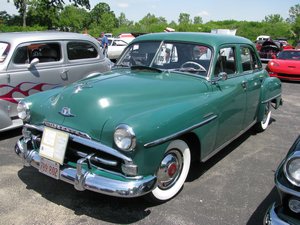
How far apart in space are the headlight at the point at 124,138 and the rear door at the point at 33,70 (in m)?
3.15

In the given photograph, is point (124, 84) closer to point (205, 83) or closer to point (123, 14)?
point (205, 83)

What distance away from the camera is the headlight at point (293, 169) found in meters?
2.40

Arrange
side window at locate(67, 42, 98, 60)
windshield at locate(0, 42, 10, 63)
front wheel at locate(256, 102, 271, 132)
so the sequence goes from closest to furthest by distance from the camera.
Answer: windshield at locate(0, 42, 10, 63) < front wheel at locate(256, 102, 271, 132) < side window at locate(67, 42, 98, 60)

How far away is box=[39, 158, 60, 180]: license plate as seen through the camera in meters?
3.21

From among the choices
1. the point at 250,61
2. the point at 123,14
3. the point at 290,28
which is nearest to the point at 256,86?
the point at 250,61

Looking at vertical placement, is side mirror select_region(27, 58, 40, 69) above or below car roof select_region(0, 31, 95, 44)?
below

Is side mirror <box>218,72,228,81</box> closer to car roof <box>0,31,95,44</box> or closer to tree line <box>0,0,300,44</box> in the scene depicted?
car roof <box>0,31,95,44</box>

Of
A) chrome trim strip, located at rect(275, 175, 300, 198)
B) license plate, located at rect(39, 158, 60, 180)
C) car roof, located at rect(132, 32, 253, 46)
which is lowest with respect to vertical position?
license plate, located at rect(39, 158, 60, 180)

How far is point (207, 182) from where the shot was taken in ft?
13.3

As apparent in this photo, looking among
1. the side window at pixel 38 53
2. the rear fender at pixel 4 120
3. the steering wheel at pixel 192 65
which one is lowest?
the rear fender at pixel 4 120

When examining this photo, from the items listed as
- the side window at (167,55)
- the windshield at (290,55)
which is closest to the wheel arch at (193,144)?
the side window at (167,55)

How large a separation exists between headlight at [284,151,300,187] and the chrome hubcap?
1216 mm

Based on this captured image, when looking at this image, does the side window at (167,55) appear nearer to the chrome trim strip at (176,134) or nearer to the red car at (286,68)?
the chrome trim strip at (176,134)

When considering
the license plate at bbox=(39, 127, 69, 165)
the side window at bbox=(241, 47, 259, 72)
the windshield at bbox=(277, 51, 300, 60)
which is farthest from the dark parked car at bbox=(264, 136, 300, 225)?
the windshield at bbox=(277, 51, 300, 60)
